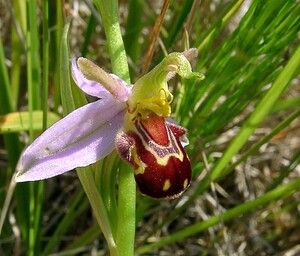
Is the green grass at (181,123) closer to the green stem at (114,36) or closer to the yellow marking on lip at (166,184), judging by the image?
the green stem at (114,36)

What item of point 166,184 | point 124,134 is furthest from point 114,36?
point 166,184

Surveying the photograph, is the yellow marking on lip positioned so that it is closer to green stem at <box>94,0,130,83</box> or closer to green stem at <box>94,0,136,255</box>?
green stem at <box>94,0,136,255</box>

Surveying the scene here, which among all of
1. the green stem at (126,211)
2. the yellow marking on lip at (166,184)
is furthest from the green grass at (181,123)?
the yellow marking on lip at (166,184)

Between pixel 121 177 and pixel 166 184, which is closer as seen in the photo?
pixel 166 184

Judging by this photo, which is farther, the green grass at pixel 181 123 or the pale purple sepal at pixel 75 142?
the green grass at pixel 181 123

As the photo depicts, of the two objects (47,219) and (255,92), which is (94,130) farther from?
(47,219)

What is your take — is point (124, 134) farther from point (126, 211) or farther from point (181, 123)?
point (181, 123)

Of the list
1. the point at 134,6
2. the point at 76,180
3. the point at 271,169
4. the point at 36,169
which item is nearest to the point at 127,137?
the point at 36,169

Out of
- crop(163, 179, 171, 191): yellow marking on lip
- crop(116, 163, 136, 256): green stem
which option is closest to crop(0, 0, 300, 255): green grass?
crop(116, 163, 136, 256): green stem
